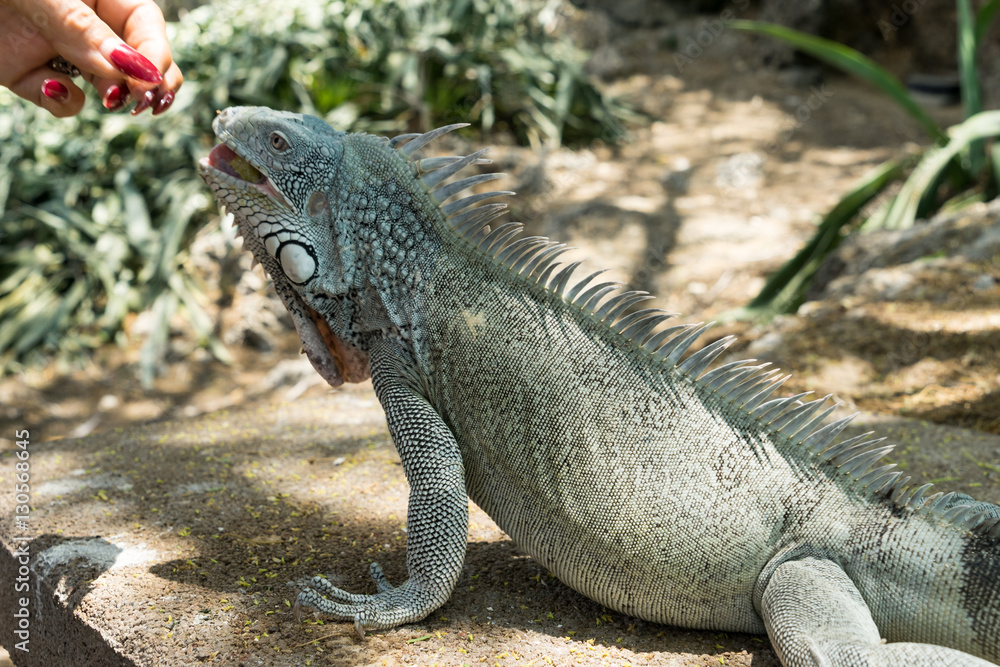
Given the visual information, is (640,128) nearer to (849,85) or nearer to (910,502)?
(849,85)

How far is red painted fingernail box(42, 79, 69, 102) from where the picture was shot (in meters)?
3.17

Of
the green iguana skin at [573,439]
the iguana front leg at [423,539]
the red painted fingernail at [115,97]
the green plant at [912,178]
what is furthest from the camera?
the green plant at [912,178]

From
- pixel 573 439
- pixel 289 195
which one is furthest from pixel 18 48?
pixel 573 439

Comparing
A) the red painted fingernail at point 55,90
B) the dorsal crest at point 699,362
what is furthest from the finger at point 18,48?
the dorsal crest at point 699,362

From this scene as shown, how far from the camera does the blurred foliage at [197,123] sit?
9203 millimetres

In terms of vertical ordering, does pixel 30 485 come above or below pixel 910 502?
below

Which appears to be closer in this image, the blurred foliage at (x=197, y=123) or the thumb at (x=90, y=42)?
the thumb at (x=90, y=42)

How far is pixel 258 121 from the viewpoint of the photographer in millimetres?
2908

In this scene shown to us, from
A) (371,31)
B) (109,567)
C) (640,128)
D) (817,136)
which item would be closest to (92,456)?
(109,567)

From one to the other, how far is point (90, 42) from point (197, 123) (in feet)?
25.9

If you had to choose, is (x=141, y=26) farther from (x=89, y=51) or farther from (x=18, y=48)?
(x=18, y=48)

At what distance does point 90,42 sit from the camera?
284cm

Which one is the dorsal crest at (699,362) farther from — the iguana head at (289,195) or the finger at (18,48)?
the finger at (18,48)

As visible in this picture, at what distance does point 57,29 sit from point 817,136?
1130cm
